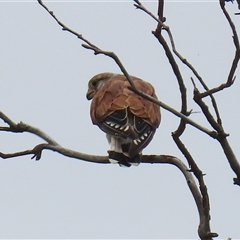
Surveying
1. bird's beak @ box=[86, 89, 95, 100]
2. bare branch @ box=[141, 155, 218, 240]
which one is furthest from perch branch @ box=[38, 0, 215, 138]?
bird's beak @ box=[86, 89, 95, 100]

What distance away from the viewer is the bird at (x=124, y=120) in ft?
17.9

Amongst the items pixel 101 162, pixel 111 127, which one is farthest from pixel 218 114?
pixel 111 127

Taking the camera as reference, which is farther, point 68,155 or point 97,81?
point 97,81

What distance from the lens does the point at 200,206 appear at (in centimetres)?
360

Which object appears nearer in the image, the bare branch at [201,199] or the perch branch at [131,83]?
the perch branch at [131,83]

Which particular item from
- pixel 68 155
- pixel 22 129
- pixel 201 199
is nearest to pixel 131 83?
pixel 201 199

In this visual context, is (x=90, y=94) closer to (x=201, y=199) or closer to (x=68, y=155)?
(x=68, y=155)

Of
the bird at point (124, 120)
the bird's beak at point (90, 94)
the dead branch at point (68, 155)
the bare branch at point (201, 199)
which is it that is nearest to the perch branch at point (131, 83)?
the bare branch at point (201, 199)

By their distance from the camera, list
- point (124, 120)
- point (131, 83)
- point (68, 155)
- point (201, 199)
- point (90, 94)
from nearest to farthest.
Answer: point (131, 83), point (201, 199), point (68, 155), point (124, 120), point (90, 94)

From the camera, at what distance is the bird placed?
5.45m

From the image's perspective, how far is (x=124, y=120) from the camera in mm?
5668

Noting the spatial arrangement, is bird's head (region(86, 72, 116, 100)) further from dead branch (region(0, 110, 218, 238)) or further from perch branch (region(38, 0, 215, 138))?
perch branch (region(38, 0, 215, 138))

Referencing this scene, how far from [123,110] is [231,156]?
8.78ft

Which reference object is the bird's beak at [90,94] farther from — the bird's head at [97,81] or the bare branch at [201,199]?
the bare branch at [201,199]
